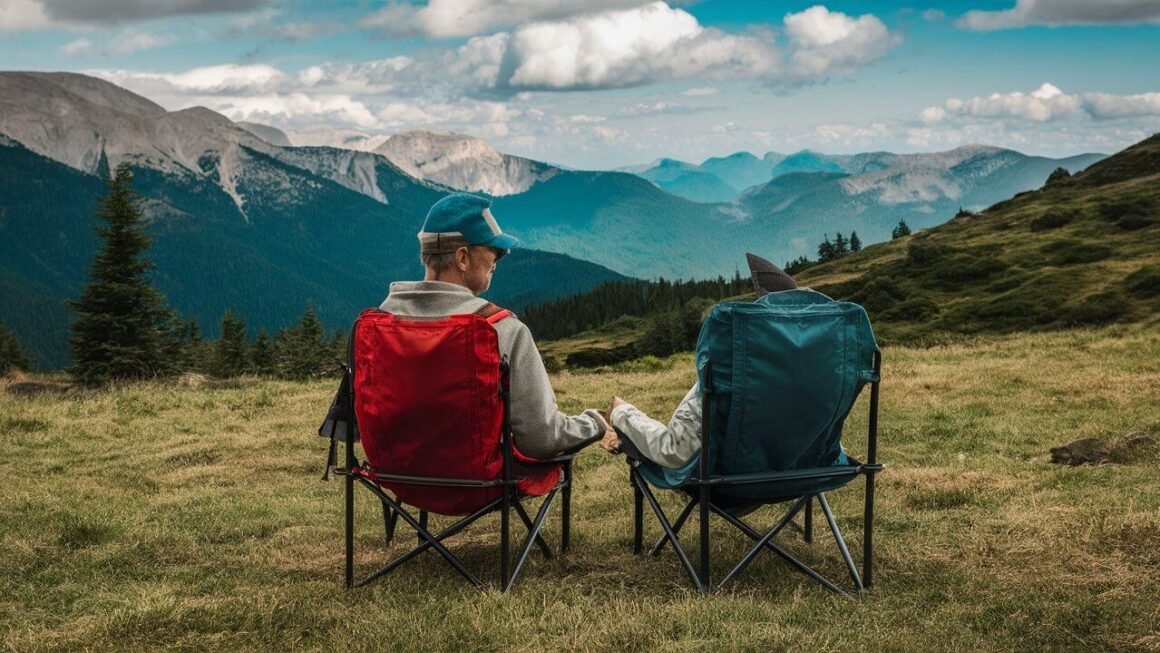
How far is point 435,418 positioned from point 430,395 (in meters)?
0.17

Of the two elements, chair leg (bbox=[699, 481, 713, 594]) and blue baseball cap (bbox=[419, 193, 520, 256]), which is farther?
blue baseball cap (bbox=[419, 193, 520, 256])

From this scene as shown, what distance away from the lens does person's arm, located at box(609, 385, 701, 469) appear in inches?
257

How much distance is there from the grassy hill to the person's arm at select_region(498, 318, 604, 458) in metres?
42.3

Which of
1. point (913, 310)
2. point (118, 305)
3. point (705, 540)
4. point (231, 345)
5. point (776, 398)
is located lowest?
point (231, 345)

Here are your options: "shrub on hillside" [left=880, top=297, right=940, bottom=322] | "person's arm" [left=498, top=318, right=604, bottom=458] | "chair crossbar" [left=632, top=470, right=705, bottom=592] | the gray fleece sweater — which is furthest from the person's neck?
"shrub on hillside" [left=880, top=297, right=940, bottom=322]

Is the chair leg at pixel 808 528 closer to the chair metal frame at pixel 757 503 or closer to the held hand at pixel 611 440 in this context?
the chair metal frame at pixel 757 503

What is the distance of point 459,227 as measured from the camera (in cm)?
646

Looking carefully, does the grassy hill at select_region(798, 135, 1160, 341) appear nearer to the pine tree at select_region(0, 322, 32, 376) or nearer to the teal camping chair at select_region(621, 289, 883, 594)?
the teal camping chair at select_region(621, 289, 883, 594)

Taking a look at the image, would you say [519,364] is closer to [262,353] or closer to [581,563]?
[581,563]

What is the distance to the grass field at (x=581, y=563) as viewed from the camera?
528 centimetres

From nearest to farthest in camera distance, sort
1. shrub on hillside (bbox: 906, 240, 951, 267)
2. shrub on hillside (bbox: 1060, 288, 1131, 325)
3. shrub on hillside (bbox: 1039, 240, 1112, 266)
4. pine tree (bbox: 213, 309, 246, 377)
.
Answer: shrub on hillside (bbox: 1060, 288, 1131, 325) < shrub on hillside (bbox: 1039, 240, 1112, 266) < shrub on hillside (bbox: 906, 240, 951, 267) < pine tree (bbox: 213, 309, 246, 377)

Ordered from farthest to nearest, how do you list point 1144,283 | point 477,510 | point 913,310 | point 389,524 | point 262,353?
point 262,353
point 913,310
point 1144,283
point 389,524
point 477,510

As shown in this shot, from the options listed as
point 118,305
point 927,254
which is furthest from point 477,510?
point 927,254

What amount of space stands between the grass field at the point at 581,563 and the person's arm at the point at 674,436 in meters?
0.89
